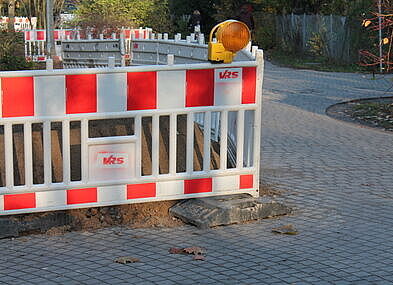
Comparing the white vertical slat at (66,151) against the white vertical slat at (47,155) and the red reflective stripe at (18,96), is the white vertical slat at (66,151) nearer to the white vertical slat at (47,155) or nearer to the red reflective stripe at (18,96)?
the white vertical slat at (47,155)

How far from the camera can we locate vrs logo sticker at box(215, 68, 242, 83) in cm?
693

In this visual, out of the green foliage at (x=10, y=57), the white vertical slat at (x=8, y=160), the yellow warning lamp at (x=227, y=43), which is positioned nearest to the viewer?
the white vertical slat at (x=8, y=160)

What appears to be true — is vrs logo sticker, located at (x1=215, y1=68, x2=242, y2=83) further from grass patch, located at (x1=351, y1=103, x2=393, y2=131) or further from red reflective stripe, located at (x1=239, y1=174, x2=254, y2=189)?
grass patch, located at (x1=351, y1=103, x2=393, y2=131)

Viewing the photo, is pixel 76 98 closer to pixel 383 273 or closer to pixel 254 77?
pixel 254 77

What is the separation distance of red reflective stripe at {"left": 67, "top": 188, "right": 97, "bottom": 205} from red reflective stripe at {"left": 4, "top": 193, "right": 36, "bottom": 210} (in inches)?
11.9

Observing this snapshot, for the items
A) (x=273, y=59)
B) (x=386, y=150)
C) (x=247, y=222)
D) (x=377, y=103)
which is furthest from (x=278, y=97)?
(x=273, y=59)

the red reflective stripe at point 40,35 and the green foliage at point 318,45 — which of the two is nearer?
the red reflective stripe at point 40,35

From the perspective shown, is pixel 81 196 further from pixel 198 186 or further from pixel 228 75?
pixel 228 75

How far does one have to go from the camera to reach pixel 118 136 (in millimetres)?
6719

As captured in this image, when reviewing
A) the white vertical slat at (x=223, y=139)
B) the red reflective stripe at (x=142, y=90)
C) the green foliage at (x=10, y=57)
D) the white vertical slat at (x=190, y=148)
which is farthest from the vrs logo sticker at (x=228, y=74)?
the green foliage at (x=10, y=57)

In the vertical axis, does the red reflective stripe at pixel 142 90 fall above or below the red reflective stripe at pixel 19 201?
above

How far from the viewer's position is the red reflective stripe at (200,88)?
6832mm

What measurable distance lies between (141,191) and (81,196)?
1.72 feet

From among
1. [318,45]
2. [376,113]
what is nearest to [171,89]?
[376,113]
